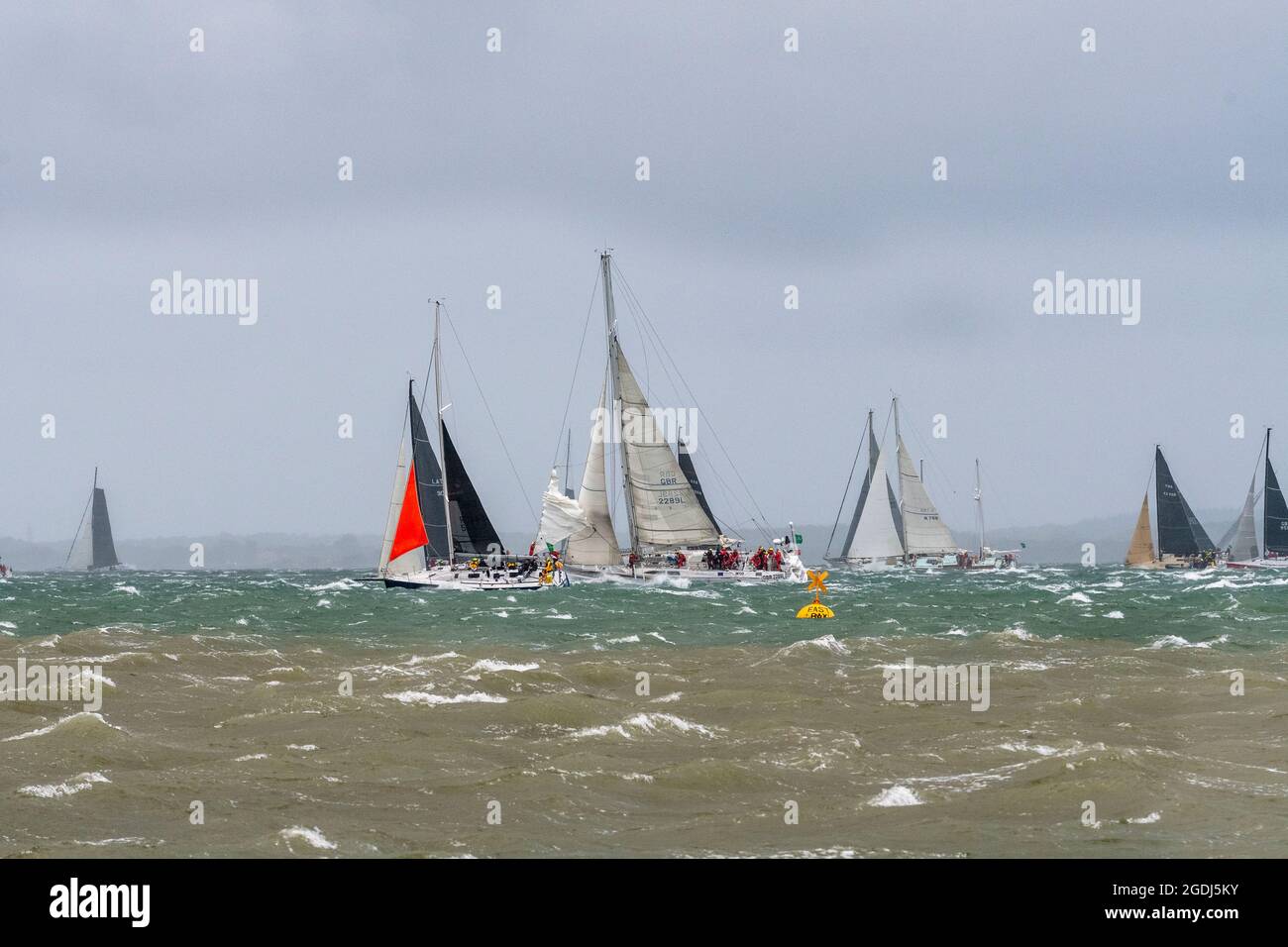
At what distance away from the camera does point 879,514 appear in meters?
136

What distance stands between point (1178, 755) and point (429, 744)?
36.2ft

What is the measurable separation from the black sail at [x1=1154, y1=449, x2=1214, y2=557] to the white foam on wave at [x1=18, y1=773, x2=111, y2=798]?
13271 centimetres

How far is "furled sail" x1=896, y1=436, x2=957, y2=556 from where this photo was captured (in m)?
135

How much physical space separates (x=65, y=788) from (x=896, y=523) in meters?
125

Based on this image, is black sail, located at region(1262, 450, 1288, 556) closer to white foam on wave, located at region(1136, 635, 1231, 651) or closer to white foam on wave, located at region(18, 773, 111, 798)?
white foam on wave, located at region(1136, 635, 1231, 651)

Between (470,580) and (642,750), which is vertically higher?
(642,750)

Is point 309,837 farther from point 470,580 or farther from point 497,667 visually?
point 470,580

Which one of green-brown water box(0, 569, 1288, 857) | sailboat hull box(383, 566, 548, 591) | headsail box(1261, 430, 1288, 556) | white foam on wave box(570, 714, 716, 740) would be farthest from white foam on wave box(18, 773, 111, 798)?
headsail box(1261, 430, 1288, 556)

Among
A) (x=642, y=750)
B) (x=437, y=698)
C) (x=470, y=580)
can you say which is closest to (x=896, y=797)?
(x=642, y=750)

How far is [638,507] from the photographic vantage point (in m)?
90.8

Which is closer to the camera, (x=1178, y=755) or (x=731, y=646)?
(x=1178, y=755)

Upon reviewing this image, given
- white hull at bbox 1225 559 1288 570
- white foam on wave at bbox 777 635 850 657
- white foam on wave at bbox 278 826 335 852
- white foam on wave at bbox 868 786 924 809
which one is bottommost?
white hull at bbox 1225 559 1288 570
